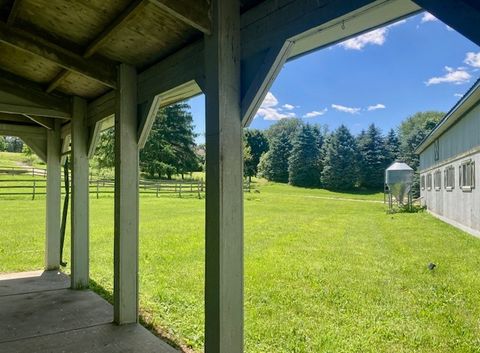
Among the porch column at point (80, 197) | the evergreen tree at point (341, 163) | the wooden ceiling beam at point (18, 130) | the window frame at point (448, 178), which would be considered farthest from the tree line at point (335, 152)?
the porch column at point (80, 197)

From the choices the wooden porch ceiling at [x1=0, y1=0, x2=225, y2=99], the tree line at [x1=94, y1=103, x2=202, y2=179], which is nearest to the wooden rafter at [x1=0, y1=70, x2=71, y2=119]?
the wooden porch ceiling at [x1=0, y1=0, x2=225, y2=99]

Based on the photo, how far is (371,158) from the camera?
7.02 meters

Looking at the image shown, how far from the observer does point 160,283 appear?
496 centimetres

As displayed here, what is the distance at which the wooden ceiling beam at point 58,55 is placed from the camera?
9.52ft

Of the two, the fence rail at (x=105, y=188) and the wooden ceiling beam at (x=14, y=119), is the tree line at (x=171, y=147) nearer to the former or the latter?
the fence rail at (x=105, y=188)

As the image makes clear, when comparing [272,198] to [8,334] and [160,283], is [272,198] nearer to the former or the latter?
[160,283]

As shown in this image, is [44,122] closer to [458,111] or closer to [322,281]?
[322,281]

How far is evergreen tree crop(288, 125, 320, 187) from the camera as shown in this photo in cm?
804

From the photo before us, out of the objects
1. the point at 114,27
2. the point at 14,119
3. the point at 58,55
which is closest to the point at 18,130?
the point at 14,119

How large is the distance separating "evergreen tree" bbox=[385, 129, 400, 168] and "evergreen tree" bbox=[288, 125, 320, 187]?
4.22 ft

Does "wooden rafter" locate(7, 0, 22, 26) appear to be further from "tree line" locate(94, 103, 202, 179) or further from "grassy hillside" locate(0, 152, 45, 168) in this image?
"grassy hillside" locate(0, 152, 45, 168)

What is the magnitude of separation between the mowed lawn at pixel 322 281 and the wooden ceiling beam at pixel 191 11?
2320 millimetres

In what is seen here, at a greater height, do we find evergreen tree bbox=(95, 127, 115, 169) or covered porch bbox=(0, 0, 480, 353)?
evergreen tree bbox=(95, 127, 115, 169)

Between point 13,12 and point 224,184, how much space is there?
2049mm
